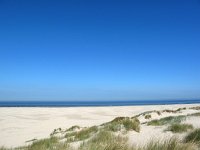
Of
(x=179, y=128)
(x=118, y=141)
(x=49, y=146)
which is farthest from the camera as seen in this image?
(x=179, y=128)

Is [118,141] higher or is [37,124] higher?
[118,141]

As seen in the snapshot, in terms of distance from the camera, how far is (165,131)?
34.2 ft

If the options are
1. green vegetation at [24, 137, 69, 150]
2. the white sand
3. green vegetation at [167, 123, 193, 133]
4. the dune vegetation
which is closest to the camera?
the dune vegetation

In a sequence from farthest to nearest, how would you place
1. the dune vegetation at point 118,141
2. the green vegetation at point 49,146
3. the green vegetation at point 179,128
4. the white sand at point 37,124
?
1. the white sand at point 37,124
2. the green vegetation at point 179,128
3. the green vegetation at point 49,146
4. the dune vegetation at point 118,141

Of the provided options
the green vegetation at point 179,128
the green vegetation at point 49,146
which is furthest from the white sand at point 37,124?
the green vegetation at point 49,146

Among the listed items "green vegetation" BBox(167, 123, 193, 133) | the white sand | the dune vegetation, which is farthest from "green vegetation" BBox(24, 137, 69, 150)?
"green vegetation" BBox(167, 123, 193, 133)

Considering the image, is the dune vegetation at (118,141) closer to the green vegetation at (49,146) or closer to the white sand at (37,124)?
the green vegetation at (49,146)

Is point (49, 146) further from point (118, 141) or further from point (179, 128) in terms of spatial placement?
point (179, 128)

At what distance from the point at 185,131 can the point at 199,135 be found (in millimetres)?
2207

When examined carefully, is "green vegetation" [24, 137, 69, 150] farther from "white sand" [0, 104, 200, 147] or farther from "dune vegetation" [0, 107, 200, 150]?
"white sand" [0, 104, 200, 147]

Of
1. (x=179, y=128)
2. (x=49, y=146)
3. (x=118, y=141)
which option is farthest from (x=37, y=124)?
(x=118, y=141)

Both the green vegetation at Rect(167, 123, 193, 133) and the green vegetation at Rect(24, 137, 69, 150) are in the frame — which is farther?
the green vegetation at Rect(167, 123, 193, 133)

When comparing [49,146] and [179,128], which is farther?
[179,128]

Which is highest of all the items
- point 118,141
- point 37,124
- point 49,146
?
point 118,141
